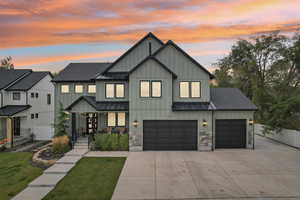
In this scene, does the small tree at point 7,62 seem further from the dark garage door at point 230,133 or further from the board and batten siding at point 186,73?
the dark garage door at point 230,133

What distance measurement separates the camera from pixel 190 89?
1605cm

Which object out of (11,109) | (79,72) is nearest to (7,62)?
(11,109)

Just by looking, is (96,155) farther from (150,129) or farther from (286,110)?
(286,110)

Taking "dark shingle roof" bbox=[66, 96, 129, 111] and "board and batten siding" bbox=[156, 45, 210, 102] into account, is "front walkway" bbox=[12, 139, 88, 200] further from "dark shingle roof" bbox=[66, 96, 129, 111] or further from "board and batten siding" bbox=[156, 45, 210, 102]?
"board and batten siding" bbox=[156, 45, 210, 102]

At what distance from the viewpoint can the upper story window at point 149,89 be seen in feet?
50.6

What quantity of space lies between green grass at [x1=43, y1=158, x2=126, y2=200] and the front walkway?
35 centimetres

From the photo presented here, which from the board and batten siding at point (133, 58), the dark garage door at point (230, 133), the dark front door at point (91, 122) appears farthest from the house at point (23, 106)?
the dark garage door at point (230, 133)

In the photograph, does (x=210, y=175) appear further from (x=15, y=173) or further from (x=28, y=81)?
(x=28, y=81)

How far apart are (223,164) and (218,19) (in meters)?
15.3

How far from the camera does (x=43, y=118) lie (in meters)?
24.9

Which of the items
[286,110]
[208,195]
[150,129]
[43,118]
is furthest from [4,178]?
[286,110]

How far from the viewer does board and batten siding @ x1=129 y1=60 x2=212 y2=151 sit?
15375 millimetres

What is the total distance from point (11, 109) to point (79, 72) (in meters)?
8.89

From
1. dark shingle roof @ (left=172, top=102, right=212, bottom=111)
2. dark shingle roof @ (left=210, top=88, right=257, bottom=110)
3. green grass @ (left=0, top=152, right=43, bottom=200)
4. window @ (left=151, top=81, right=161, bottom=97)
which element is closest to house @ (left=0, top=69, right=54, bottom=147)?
green grass @ (left=0, top=152, right=43, bottom=200)
